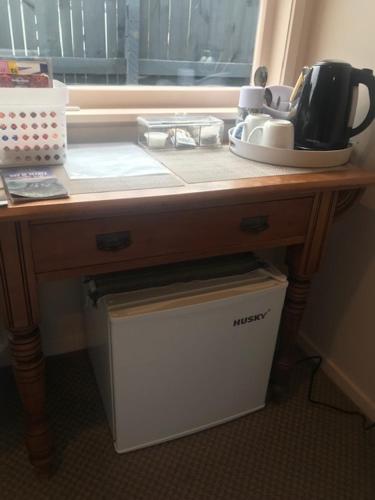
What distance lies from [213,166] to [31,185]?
49 cm

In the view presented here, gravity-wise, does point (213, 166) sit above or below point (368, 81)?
→ below

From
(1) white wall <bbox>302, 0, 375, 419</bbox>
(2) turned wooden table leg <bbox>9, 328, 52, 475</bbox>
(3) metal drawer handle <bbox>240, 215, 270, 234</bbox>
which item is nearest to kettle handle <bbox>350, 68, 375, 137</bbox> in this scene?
(1) white wall <bbox>302, 0, 375, 419</bbox>

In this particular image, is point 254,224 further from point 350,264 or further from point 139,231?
point 350,264

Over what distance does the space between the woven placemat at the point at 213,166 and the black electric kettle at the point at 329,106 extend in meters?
0.10

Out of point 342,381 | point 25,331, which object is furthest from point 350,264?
point 25,331

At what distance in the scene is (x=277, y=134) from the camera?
3.91 ft

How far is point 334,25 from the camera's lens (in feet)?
4.50

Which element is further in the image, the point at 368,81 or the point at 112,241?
the point at 368,81

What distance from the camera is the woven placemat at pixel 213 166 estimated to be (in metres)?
1.08

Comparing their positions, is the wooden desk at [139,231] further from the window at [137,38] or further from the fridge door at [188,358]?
the window at [137,38]

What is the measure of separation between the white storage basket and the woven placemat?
29 cm

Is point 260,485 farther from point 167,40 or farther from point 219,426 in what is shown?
point 167,40

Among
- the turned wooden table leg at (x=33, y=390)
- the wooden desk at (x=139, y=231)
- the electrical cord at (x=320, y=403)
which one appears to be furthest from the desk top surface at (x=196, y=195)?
the electrical cord at (x=320, y=403)

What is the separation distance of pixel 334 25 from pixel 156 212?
943 mm
